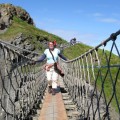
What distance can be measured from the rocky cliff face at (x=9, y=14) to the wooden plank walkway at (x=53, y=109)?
63445 millimetres

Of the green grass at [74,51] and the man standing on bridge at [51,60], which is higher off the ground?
the green grass at [74,51]

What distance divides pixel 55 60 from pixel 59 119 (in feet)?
13.4

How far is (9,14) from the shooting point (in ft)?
268

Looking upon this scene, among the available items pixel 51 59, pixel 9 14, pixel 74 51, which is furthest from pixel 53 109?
pixel 9 14

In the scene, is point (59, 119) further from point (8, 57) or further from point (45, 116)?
point (8, 57)

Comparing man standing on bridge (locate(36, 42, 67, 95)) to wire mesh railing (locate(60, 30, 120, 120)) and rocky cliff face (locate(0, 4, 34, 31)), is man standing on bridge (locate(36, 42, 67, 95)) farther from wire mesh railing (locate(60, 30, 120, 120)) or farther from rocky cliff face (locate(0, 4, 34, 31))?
rocky cliff face (locate(0, 4, 34, 31))

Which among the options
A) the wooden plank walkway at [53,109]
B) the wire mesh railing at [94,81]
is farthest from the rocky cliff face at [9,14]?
the wire mesh railing at [94,81]

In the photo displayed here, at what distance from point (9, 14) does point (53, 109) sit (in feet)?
239

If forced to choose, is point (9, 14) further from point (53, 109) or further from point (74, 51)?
point (53, 109)

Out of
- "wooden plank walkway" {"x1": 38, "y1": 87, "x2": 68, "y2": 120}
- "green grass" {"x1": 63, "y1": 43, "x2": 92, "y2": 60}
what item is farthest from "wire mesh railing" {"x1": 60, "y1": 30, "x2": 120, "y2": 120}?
"green grass" {"x1": 63, "y1": 43, "x2": 92, "y2": 60}

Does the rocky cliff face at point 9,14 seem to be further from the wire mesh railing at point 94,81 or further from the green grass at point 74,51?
the wire mesh railing at point 94,81

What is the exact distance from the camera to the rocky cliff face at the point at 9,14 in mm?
75900

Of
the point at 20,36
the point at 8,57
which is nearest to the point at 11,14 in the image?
the point at 20,36

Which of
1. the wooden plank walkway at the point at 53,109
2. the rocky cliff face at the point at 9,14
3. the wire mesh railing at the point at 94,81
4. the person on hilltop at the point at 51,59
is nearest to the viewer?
the wire mesh railing at the point at 94,81
